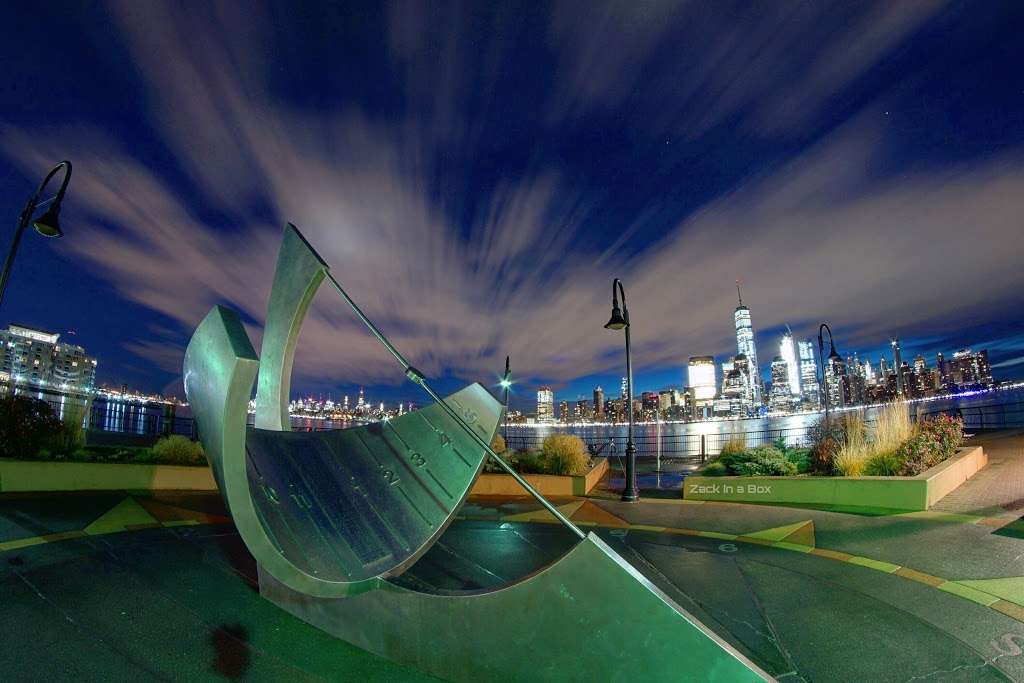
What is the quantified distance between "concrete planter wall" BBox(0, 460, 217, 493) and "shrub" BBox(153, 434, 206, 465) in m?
0.64

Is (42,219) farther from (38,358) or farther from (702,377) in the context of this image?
(38,358)

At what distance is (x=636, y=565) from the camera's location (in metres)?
5.80

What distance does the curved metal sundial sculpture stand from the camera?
2486 mm

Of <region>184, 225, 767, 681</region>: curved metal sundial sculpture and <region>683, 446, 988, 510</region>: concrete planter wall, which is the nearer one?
<region>184, 225, 767, 681</region>: curved metal sundial sculpture

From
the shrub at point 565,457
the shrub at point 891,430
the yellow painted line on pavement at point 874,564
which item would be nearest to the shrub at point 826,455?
the shrub at point 891,430

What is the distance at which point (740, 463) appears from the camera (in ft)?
36.2

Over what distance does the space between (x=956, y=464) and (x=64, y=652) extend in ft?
42.8

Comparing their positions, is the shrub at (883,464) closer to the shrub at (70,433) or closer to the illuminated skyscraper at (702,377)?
the shrub at (70,433)

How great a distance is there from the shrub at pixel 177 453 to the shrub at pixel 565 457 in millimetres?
8267

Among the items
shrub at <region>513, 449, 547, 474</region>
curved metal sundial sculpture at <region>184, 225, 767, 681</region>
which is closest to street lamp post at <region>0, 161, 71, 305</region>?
curved metal sundial sculpture at <region>184, 225, 767, 681</region>

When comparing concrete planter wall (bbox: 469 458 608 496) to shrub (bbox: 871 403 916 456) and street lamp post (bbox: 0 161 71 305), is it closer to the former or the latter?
shrub (bbox: 871 403 916 456)

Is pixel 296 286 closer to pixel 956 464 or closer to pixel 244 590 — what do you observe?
pixel 244 590


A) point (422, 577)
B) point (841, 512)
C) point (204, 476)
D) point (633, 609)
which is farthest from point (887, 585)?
point (204, 476)

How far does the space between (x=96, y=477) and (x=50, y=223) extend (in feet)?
18.6
